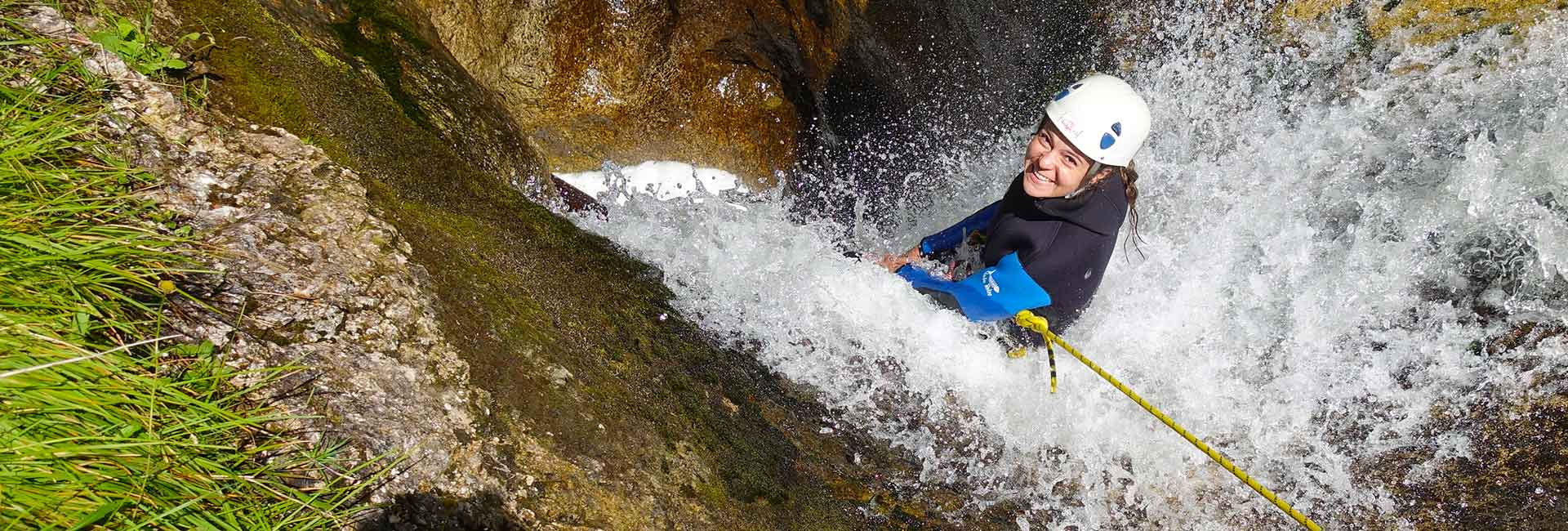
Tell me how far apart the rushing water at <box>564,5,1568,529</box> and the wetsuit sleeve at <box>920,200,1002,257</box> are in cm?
43

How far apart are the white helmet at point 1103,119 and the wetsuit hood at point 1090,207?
0.12 metres

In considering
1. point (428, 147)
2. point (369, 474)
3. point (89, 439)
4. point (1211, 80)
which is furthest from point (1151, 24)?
point (89, 439)

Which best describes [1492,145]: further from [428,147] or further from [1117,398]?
[428,147]

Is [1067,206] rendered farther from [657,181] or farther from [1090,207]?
[657,181]

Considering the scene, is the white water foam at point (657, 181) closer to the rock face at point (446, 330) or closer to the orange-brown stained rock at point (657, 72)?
the orange-brown stained rock at point (657, 72)

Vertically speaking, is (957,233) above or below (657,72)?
below

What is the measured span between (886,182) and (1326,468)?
3.13 m

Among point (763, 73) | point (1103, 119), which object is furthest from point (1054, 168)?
point (763, 73)

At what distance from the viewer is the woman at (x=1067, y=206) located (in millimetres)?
3430

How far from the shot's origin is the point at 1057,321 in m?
3.80

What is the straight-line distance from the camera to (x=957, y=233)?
170 inches

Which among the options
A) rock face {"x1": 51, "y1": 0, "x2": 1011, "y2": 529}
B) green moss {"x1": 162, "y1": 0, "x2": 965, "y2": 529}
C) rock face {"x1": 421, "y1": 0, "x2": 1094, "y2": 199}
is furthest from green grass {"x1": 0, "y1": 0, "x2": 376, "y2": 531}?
rock face {"x1": 421, "y1": 0, "x2": 1094, "y2": 199}

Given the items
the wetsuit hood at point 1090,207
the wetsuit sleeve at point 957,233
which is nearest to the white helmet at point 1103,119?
the wetsuit hood at point 1090,207

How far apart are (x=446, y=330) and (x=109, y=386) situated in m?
0.70
